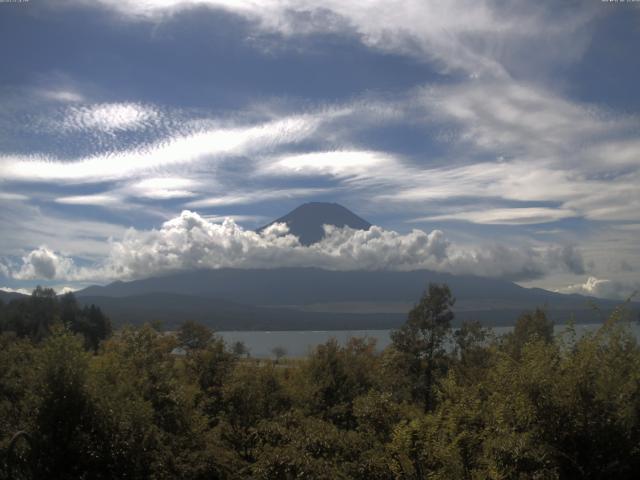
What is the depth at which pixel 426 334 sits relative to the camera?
33.0 m

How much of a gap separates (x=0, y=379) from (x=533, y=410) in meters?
17.3

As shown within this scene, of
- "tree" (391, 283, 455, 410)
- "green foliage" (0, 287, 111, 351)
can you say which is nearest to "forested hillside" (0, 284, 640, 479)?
"tree" (391, 283, 455, 410)

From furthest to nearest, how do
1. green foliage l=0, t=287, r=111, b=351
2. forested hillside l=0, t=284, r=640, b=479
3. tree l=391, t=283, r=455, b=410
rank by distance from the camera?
1. green foliage l=0, t=287, r=111, b=351
2. tree l=391, t=283, r=455, b=410
3. forested hillside l=0, t=284, r=640, b=479

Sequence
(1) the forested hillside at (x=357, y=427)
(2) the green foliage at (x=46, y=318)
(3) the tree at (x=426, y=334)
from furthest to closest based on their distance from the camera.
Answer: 1. (2) the green foliage at (x=46, y=318)
2. (3) the tree at (x=426, y=334)
3. (1) the forested hillside at (x=357, y=427)

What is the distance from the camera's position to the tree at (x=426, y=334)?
3244 cm

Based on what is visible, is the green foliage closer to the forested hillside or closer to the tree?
the tree

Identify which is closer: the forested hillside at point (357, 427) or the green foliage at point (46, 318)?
the forested hillside at point (357, 427)

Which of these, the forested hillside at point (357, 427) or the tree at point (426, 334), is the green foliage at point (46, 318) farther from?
the forested hillside at point (357, 427)

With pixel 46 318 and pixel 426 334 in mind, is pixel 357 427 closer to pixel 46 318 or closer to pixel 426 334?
pixel 426 334

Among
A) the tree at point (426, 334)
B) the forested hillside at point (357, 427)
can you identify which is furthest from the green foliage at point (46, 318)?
the forested hillside at point (357, 427)

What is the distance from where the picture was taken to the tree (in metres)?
32.4

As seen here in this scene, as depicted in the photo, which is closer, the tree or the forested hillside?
the forested hillside

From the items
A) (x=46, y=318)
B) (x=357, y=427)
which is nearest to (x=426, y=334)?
(x=357, y=427)

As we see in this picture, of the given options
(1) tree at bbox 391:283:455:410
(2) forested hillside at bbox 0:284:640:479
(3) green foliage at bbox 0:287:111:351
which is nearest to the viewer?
(2) forested hillside at bbox 0:284:640:479
